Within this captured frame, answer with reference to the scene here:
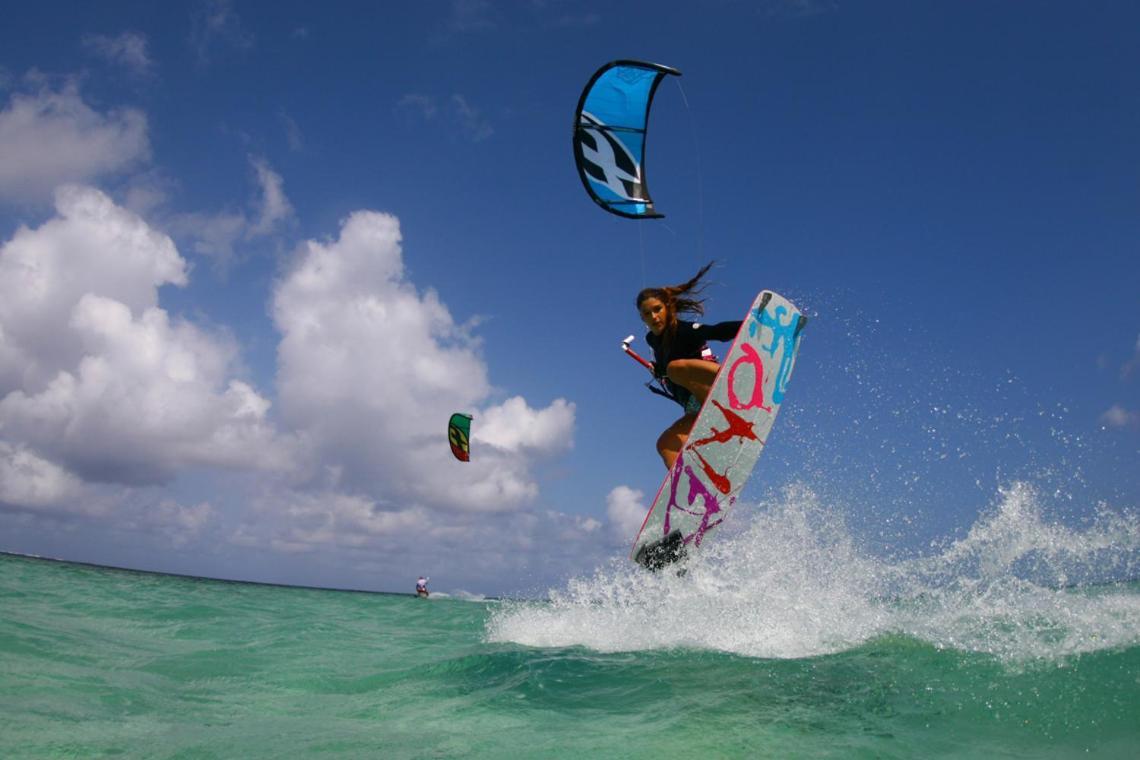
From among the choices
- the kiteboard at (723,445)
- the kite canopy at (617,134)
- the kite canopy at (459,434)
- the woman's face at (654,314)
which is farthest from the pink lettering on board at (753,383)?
the kite canopy at (459,434)

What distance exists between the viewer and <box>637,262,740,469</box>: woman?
23.6 ft

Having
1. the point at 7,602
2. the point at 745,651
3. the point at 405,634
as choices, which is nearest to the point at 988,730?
the point at 745,651

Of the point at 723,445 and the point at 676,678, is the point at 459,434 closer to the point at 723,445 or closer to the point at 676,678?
the point at 723,445

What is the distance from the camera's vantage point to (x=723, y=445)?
714 centimetres

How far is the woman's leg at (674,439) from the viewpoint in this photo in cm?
723

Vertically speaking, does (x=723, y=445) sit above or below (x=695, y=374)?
below

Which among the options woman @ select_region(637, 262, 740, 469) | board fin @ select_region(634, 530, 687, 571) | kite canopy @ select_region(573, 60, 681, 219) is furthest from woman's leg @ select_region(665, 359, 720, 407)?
kite canopy @ select_region(573, 60, 681, 219)

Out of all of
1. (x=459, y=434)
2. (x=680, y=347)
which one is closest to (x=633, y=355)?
(x=680, y=347)

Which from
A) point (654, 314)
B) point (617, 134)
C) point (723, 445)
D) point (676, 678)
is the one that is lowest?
point (676, 678)

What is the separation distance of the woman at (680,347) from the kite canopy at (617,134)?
1304 mm

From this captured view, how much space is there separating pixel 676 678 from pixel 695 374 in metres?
3.20

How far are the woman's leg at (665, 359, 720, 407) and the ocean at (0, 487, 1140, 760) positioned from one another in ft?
5.27

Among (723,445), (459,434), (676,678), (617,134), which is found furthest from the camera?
(459,434)

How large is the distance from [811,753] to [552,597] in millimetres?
5005
